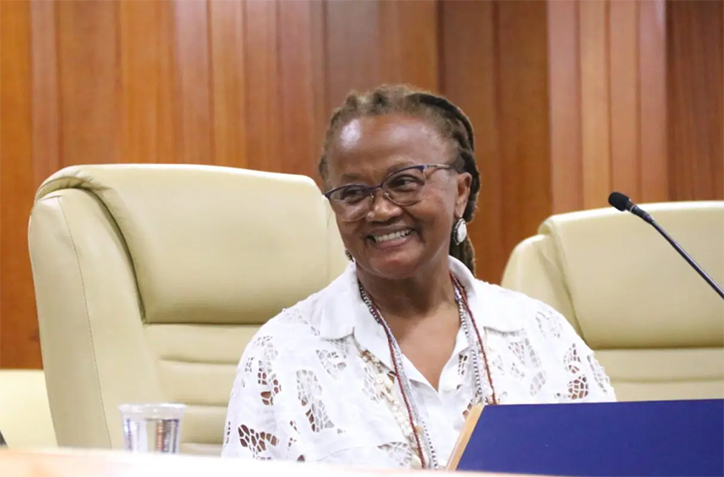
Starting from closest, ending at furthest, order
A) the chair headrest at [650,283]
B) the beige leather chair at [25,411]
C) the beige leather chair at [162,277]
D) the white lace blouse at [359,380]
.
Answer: the white lace blouse at [359,380], the beige leather chair at [162,277], the chair headrest at [650,283], the beige leather chair at [25,411]

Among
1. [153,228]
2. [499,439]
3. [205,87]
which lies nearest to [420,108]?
[153,228]

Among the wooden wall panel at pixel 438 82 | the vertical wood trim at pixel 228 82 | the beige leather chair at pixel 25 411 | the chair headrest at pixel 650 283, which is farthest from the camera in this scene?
the vertical wood trim at pixel 228 82

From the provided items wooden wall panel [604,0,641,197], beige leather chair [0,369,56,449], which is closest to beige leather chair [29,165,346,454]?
beige leather chair [0,369,56,449]

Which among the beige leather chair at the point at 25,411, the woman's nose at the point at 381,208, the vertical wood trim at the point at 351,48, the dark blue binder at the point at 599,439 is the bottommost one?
the beige leather chair at the point at 25,411

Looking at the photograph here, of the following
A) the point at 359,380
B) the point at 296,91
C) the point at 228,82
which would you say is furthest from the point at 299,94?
the point at 359,380

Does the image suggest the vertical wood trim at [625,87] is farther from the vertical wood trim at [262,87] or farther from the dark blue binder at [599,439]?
the dark blue binder at [599,439]

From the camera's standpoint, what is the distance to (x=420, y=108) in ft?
5.52

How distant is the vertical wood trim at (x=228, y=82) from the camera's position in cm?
296

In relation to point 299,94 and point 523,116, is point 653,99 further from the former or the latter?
point 299,94

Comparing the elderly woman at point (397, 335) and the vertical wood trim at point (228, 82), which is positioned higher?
the vertical wood trim at point (228, 82)

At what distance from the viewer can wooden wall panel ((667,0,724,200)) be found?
3133 millimetres

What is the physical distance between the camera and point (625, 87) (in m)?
3.09

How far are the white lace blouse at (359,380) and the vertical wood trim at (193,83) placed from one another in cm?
135

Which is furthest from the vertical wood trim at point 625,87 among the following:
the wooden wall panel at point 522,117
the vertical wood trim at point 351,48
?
the vertical wood trim at point 351,48
